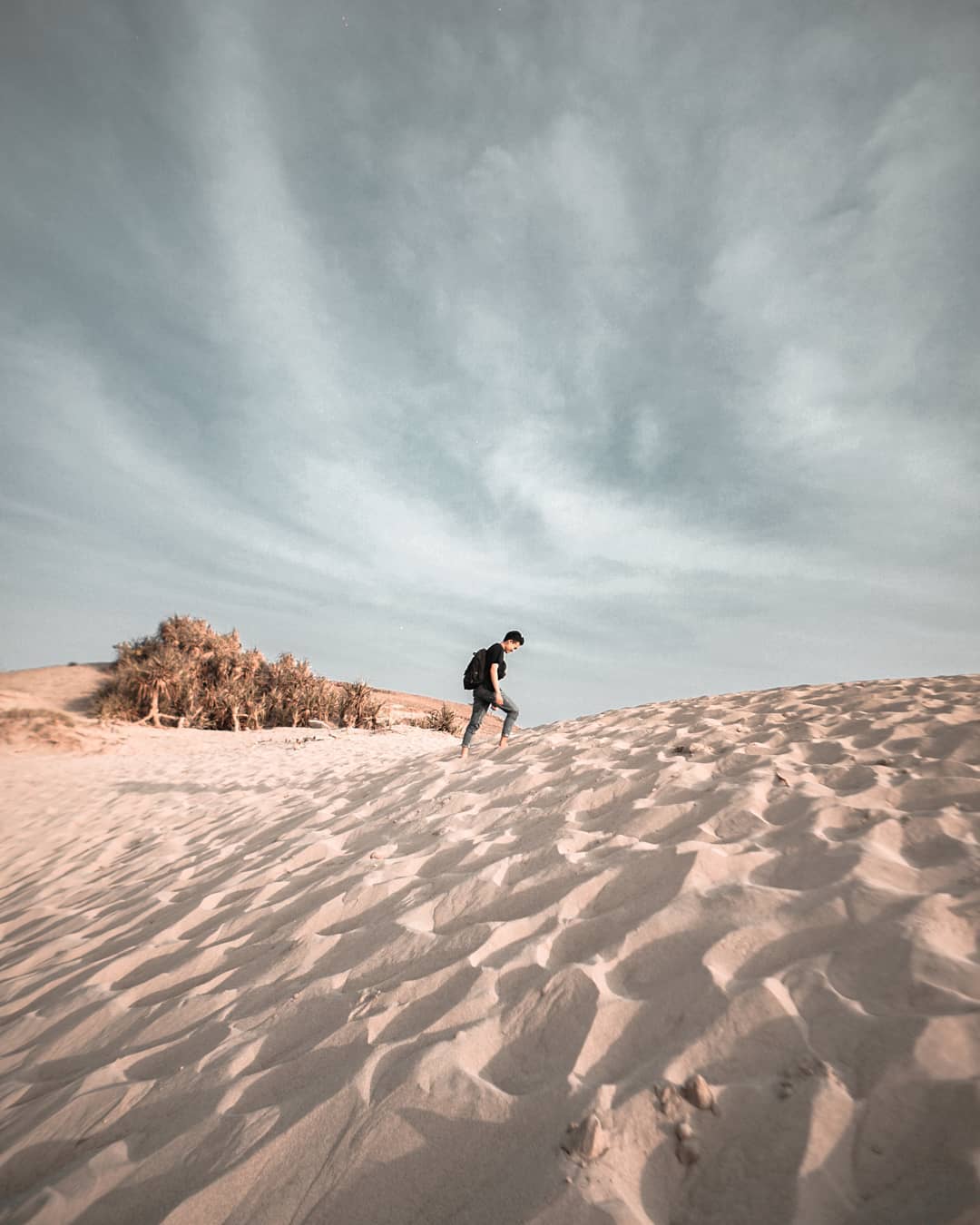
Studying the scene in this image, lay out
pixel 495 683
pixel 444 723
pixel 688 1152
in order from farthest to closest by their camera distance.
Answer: pixel 444 723, pixel 495 683, pixel 688 1152

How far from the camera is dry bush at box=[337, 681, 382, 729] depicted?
1584 centimetres

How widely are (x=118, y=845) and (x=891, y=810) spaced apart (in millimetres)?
6030

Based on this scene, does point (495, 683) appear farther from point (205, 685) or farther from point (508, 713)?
point (205, 685)

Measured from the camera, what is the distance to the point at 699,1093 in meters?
1.25

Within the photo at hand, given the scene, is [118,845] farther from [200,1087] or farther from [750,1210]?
[750,1210]

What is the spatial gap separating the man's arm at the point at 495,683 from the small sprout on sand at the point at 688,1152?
5.10m

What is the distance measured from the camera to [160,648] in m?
16.2

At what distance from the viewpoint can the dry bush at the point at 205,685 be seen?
14.7 m

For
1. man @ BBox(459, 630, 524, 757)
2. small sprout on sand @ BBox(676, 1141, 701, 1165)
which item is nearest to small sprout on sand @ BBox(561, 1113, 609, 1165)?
small sprout on sand @ BBox(676, 1141, 701, 1165)

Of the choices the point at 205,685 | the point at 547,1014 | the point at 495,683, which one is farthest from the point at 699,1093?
the point at 205,685

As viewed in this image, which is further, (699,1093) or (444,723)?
(444,723)

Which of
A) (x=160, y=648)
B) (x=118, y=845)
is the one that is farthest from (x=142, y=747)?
(x=118, y=845)

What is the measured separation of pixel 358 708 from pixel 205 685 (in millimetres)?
4576

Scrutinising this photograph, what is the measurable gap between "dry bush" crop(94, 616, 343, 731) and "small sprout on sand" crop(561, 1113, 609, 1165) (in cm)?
1518
